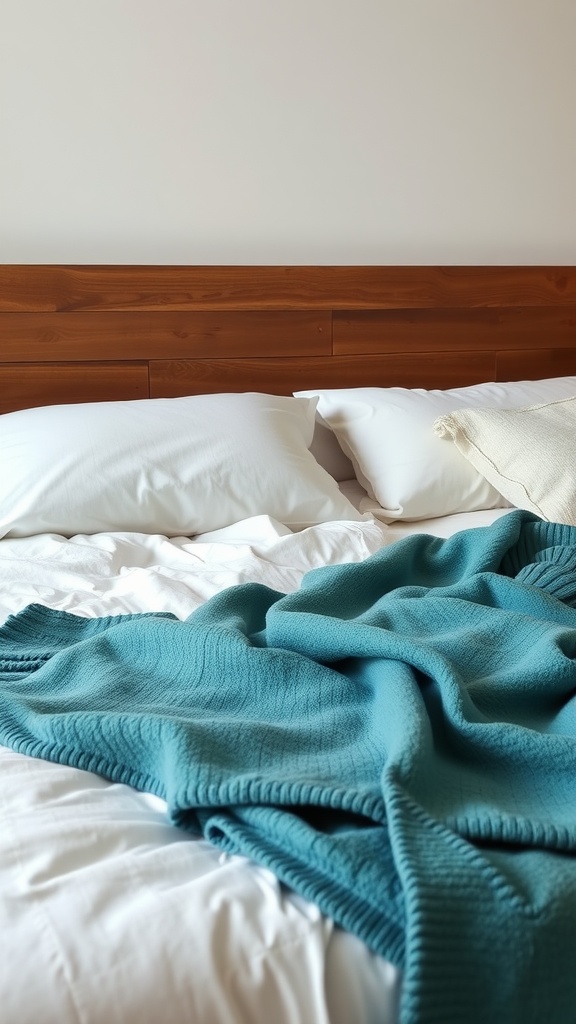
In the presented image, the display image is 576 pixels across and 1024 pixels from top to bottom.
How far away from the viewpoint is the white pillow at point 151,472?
176 centimetres

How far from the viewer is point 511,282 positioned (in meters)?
2.58

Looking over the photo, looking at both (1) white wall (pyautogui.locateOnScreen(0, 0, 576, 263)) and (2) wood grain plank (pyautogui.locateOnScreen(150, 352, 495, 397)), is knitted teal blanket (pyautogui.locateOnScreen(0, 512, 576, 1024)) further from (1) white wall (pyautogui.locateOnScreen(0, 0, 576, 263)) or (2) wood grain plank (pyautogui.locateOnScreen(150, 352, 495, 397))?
(1) white wall (pyautogui.locateOnScreen(0, 0, 576, 263))

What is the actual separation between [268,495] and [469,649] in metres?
0.88

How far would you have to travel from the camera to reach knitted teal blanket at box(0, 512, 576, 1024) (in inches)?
24.3

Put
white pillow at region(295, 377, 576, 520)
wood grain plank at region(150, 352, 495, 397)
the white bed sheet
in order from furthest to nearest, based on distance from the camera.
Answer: wood grain plank at region(150, 352, 495, 397) → white pillow at region(295, 377, 576, 520) → the white bed sheet

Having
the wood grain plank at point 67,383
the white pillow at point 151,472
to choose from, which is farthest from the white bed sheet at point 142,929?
the wood grain plank at point 67,383

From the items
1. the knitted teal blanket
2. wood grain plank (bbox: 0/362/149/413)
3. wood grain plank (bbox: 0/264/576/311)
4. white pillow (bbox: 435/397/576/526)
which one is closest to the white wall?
wood grain plank (bbox: 0/264/576/311)

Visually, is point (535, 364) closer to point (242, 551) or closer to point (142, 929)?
point (242, 551)

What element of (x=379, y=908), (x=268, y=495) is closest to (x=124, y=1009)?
(x=379, y=908)

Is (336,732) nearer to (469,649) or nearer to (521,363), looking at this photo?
(469,649)

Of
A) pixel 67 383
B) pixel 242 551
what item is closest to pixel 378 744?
pixel 242 551

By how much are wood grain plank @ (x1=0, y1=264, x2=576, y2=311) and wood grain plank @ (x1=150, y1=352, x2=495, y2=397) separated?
0.45 feet

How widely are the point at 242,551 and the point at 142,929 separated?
40.4 inches

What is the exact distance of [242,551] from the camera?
1624mm
